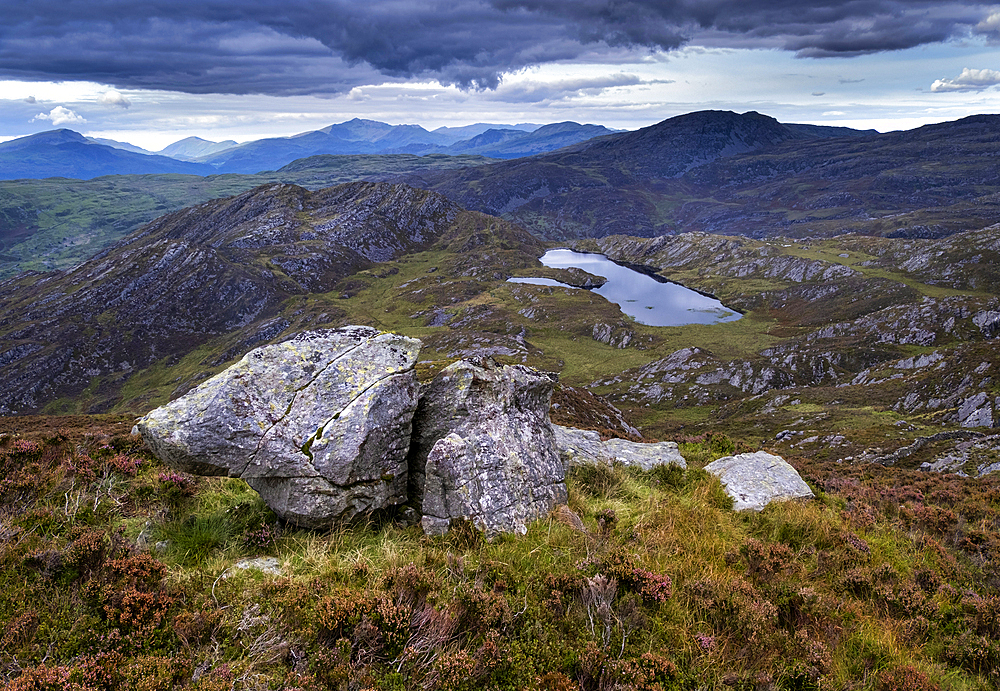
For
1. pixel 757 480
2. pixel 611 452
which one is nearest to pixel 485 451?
pixel 611 452

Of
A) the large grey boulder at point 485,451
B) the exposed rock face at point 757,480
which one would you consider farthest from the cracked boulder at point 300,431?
the exposed rock face at point 757,480

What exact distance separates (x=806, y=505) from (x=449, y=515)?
10.4m

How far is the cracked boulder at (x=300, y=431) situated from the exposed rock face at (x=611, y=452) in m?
6.60

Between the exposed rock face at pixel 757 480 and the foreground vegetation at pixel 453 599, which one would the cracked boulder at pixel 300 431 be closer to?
the foreground vegetation at pixel 453 599

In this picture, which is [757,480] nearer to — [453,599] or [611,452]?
[611,452]

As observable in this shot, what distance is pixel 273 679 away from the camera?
5.42 meters

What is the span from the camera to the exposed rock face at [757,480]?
13.8m

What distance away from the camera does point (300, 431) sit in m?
9.71

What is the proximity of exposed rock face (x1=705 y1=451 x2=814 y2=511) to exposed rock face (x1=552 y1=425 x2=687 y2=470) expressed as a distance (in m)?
1.67

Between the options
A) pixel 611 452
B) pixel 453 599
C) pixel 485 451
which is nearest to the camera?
pixel 453 599

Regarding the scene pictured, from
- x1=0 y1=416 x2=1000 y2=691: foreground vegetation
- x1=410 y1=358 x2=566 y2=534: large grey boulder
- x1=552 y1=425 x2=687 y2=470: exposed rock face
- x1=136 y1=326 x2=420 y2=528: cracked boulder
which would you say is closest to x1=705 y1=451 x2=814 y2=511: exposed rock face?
x1=552 y1=425 x2=687 y2=470: exposed rock face

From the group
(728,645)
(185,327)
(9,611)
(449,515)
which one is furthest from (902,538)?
(185,327)

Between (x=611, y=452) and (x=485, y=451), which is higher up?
(x=485, y=451)

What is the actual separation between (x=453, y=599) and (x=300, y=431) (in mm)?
4769
